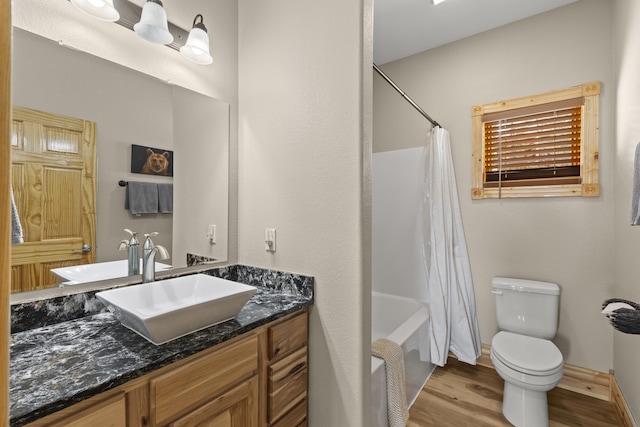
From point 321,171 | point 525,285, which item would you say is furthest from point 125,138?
point 525,285

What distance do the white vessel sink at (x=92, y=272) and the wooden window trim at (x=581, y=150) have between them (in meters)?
2.57

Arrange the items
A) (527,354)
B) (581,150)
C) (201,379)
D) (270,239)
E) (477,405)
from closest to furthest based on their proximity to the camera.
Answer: (201,379) < (270,239) < (527,354) < (477,405) < (581,150)

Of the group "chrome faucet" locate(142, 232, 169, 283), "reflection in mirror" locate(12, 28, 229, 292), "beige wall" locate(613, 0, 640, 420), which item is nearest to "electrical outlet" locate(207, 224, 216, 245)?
"reflection in mirror" locate(12, 28, 229, 292)

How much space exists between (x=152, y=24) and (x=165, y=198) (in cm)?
75

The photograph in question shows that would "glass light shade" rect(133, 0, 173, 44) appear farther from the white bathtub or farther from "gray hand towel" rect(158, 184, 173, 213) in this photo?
the white bathtub

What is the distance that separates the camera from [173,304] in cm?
125

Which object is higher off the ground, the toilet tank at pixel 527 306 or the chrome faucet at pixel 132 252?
the chrome faucet at pixel 132 252

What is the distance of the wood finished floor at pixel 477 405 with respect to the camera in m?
1.81

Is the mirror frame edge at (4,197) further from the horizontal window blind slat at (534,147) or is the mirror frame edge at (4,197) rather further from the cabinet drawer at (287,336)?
the horizontal window blind slat at (534,147)

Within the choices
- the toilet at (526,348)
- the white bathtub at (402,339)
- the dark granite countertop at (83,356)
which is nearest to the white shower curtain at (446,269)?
the white bathtub at (402,339)

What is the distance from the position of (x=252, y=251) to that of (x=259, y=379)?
2.22 ft

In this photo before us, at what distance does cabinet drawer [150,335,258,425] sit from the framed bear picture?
90 cm

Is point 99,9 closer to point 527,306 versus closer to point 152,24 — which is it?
point 152,24

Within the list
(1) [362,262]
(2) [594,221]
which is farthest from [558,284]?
(1) [362,262]
